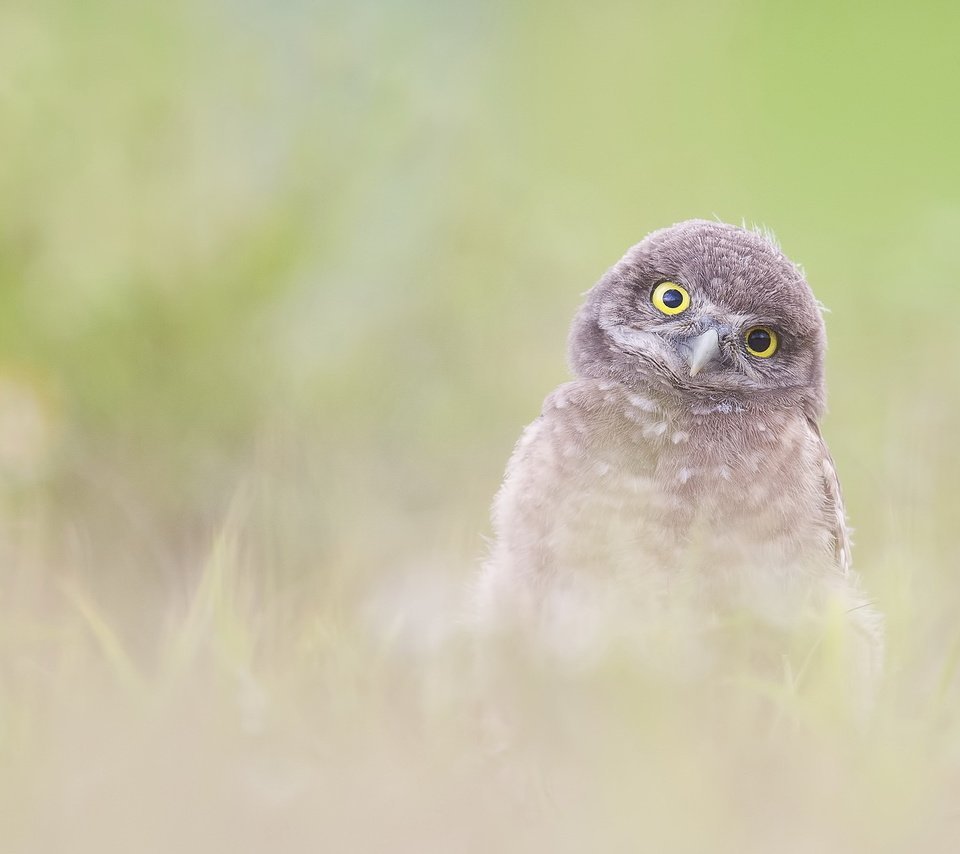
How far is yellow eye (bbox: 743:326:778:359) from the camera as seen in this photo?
13.1 ft

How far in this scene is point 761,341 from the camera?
13.1 ft

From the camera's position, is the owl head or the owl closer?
the owl

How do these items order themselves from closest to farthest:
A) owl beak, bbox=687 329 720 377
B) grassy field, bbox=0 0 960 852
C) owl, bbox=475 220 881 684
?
grassy field, bbox=0 0 960 852, owl, bbox=475 220 881 684, owl beak, bbox=687 329 720 377

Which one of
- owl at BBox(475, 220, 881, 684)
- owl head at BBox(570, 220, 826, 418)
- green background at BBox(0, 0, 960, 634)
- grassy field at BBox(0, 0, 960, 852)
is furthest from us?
green background at BBox(0, 0, 960, 634)

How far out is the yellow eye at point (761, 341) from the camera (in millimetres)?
3979

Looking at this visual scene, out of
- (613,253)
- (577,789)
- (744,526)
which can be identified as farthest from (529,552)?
(613,253)

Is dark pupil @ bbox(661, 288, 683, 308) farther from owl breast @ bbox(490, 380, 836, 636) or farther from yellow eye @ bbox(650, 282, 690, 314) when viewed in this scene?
owl breast @ bbox(490, 380, 836, 636)

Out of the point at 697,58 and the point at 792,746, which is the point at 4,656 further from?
the point at 697,58

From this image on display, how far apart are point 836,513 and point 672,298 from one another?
85 cm

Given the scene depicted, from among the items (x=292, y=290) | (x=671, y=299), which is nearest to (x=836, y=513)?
(x=671, y=299)

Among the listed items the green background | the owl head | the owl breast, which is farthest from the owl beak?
the green background

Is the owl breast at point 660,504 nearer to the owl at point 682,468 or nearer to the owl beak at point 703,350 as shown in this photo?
the owl at point 682,468

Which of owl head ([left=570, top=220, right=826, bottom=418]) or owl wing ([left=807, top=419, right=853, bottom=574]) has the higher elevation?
owl head ([left=570, top=220, right=826, bottom=418])

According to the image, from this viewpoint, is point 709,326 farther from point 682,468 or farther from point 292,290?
point 292,290
